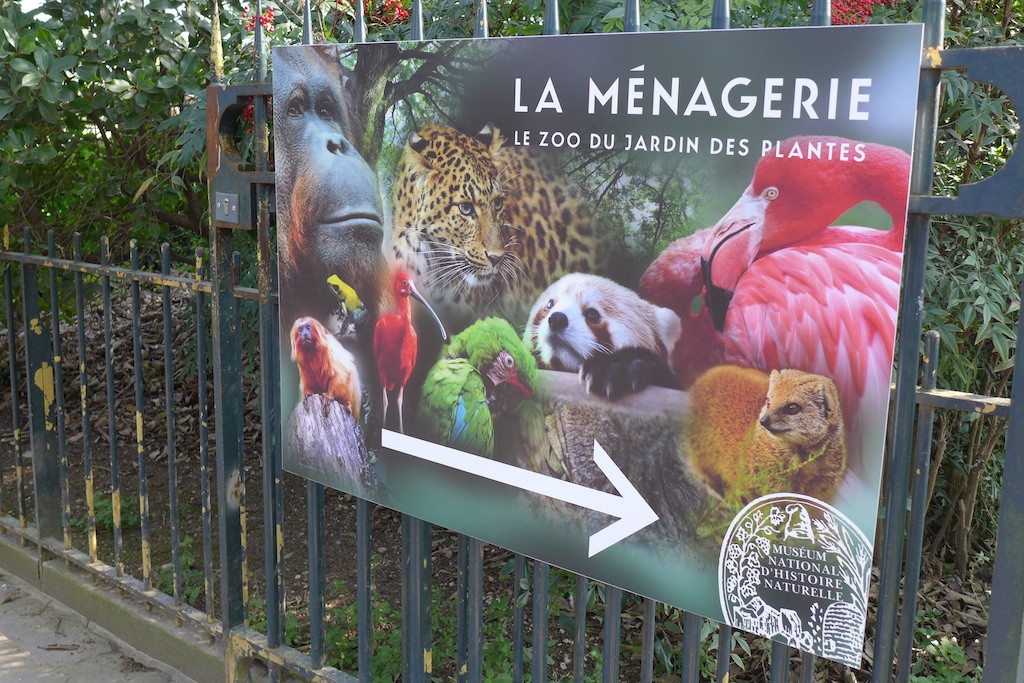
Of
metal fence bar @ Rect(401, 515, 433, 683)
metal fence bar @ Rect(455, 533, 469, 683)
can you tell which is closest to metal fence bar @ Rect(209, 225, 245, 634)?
metal fence bar @ Rect(401, 515, 433, 683)

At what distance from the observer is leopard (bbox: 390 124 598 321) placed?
229 cm

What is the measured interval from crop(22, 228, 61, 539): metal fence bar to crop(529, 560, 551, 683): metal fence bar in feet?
9.41

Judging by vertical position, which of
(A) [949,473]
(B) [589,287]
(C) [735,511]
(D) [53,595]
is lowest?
(D) [53,595]

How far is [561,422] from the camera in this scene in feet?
7.74

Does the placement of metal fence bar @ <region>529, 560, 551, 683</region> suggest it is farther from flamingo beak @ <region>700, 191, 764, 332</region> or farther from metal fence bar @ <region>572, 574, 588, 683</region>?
flamingo beak @ <region>700, 191, 764, 332</region>

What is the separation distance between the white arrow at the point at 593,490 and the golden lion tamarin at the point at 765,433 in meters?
0.20

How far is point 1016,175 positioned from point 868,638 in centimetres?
266

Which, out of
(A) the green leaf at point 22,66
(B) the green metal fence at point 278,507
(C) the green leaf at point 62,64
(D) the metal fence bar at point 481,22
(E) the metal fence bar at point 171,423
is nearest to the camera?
(B) the green metal fence at point 278,507

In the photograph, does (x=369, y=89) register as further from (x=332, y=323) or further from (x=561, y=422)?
(x=561, y=422)

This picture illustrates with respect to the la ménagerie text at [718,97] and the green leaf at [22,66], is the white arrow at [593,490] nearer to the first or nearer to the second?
the la ménagerie text at [718,97]

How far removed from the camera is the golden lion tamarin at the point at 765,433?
192 cm

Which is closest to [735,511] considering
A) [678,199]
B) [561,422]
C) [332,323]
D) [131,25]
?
[561,422]

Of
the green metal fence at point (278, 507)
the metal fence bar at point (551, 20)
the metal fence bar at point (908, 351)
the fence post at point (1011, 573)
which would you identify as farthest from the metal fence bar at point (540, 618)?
the metal fence bar at point (551, 20)

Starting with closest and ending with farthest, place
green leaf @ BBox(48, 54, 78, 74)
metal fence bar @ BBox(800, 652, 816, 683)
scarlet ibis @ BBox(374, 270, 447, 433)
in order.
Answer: metal fence bar @ BBox(800, 652, 816, 683) → scarlet ibis @ BBox(374, 270, 447, 433) → green leaf @ BBox(48, 54, 78, 74)
